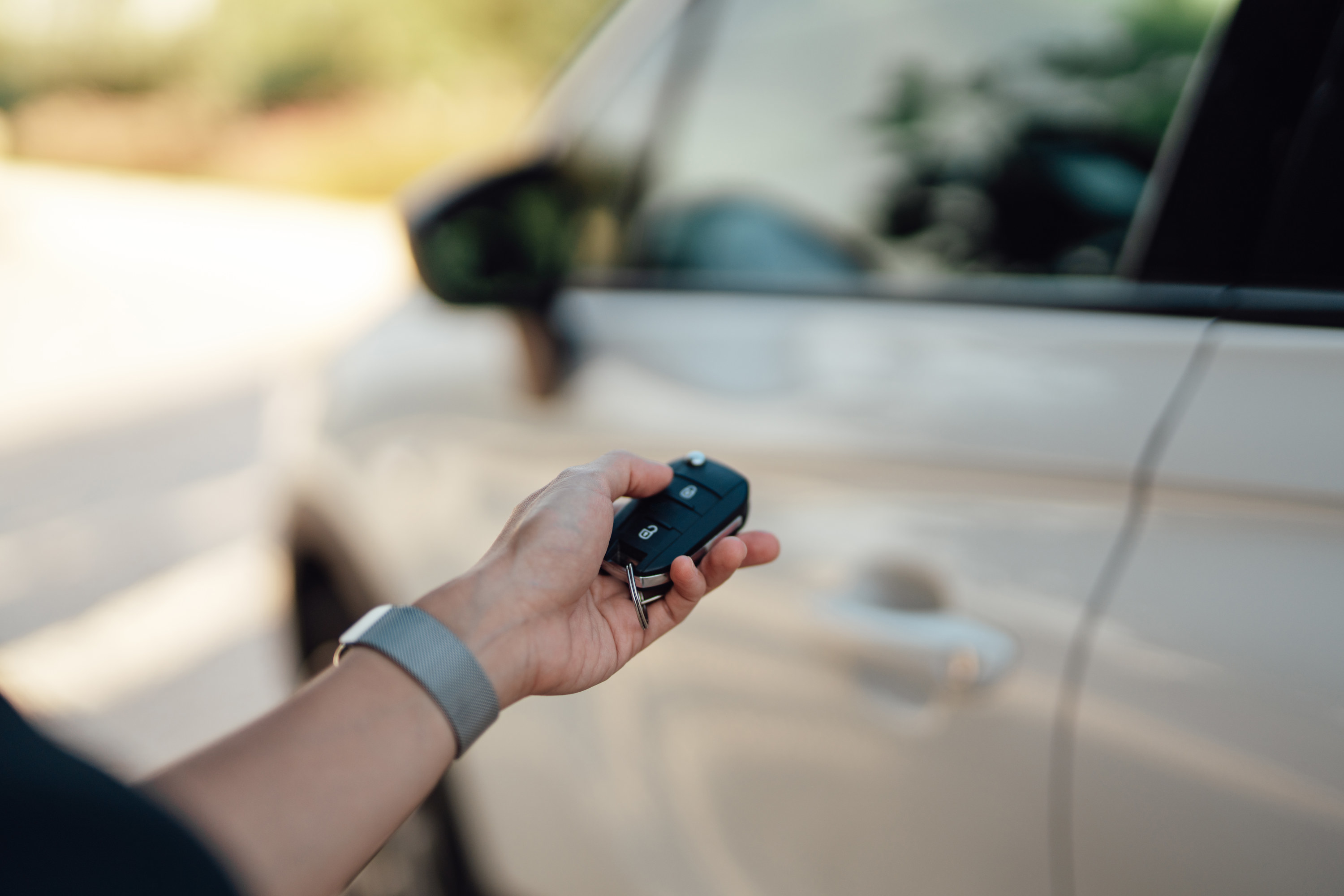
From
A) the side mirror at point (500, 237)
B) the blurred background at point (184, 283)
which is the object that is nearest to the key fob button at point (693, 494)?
the side mirror at point (500, 237)

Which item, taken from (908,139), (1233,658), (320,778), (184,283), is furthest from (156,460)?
(184,283)

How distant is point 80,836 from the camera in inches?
25.0

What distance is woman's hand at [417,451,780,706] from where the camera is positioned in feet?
3.29

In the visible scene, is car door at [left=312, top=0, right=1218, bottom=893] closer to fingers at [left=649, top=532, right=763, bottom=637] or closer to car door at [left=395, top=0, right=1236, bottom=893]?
car door at [left=395, top=0, right=1236, bottom=893]

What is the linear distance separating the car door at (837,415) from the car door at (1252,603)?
0.20 ft

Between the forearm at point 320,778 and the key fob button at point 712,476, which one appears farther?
the key fob button at point 712,476

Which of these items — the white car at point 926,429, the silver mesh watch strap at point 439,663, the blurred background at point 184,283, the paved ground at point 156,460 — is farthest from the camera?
the blurred background at point 184,283

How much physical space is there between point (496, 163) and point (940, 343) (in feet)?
3.74

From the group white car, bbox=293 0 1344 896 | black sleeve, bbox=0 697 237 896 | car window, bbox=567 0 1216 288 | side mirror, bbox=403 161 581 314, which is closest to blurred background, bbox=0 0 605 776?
side mirror, bbox=403 161 581 314

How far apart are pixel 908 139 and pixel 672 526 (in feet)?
2.91

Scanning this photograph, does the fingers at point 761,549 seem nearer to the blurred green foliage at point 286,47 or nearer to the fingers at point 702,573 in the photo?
the fingers at point 702,573

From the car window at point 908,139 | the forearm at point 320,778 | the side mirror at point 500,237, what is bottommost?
the forearm at point 320,778

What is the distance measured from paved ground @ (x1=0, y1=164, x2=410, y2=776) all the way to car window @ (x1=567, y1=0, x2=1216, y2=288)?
1.06 meters

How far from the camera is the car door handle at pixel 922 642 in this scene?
1.20m
